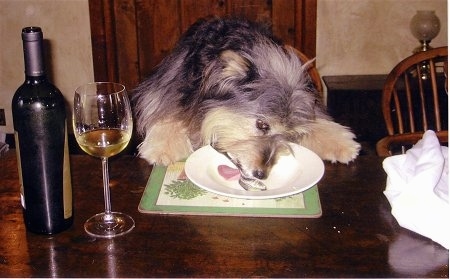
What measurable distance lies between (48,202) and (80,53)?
3188mm

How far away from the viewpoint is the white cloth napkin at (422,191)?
1.34m

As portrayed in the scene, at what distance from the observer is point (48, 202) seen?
1312 millimetres

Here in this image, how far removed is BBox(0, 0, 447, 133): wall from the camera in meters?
4.15

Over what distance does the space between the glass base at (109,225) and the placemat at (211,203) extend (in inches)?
2.5

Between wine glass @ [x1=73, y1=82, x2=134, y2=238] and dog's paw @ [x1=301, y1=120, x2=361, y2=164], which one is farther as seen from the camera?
dog's paw @ [x1=301, y1=120, x2=361, y2=164]

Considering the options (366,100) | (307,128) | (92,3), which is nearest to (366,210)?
(307,128)

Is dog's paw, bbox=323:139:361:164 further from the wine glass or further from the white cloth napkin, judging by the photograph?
the wine glass

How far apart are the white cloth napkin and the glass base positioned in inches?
25.8

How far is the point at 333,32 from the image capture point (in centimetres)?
421

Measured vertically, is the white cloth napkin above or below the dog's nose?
above

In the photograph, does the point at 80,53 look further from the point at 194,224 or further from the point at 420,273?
the point at 420,273

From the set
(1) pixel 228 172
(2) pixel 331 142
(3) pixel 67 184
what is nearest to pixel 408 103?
(2) pixel 331 142

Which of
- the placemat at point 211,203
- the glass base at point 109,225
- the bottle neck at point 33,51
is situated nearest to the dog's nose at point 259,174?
the placemat at point 211,203

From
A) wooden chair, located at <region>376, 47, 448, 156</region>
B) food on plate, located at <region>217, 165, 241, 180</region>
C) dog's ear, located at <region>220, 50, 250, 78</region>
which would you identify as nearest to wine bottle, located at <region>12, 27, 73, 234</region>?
food on plate, located at <region>217, 165, 241, 180</region>
